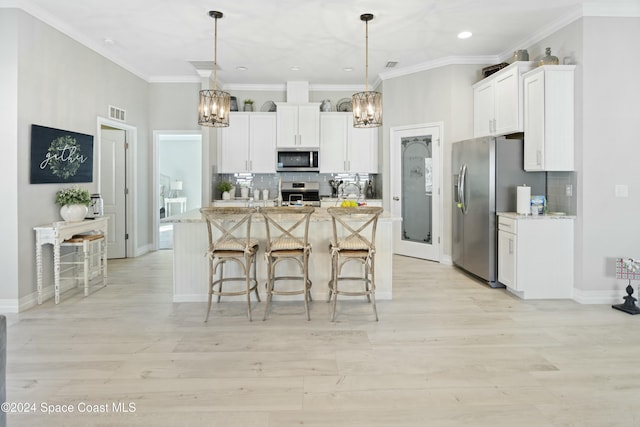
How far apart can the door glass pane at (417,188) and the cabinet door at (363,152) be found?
699mm

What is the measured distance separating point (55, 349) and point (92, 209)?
7.57ft

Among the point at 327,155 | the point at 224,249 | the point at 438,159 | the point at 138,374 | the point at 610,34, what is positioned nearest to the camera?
the point at 138,374

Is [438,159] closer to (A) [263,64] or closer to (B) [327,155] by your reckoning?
(B) [327,155]

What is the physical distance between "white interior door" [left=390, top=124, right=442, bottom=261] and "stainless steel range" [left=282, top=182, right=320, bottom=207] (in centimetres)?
137

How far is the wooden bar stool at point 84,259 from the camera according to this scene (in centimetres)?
A: 408

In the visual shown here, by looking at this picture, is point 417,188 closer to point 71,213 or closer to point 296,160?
point 296,160

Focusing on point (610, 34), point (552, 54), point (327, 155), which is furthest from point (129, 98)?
point (610, 34)

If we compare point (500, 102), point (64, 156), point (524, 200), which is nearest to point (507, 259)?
point (524, 200)

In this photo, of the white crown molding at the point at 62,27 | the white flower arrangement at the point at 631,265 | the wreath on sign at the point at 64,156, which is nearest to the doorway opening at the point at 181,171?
the white crown molding at the point at 62,27

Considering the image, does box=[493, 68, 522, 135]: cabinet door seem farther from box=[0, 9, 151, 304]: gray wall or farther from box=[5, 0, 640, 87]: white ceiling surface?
box=[0, 9, 151, 304]: gray wall

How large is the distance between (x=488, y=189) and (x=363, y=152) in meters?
2.81

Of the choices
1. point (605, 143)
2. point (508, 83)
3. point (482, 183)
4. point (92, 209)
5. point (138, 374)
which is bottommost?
point (138, 374)

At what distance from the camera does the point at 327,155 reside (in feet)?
22.7

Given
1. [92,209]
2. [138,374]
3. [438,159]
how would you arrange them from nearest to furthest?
[138,374] → [92,209] → [438,159]
